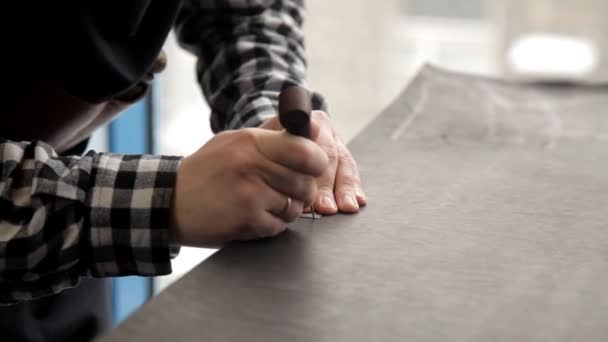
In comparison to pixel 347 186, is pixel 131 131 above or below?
below

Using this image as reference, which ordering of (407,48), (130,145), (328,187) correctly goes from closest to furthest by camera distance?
1. (328,187)
2. (130,145)
3. (407,48)

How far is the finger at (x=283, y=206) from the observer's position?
23.0 inches

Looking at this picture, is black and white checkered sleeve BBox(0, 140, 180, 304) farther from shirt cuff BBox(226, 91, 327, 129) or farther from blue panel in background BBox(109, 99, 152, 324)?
blue panel in background BBox(109, 99, 152, 324)

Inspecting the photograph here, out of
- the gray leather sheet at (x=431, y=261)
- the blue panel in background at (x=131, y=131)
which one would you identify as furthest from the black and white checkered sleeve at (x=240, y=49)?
the blue panel in background at (x=131, y=131)

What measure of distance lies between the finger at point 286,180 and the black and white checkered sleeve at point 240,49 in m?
0.24

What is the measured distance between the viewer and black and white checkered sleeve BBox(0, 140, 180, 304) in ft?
1.91

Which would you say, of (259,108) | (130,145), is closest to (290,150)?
(259,108)

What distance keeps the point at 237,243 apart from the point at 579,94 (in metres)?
0.63

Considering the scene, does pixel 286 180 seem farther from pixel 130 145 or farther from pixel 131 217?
pixel 130 145

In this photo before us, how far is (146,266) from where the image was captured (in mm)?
610

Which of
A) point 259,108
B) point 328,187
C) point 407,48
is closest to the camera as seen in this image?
point 328,187

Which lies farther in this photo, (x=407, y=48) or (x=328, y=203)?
(x=407, y=48)

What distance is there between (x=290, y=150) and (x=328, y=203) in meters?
0.09

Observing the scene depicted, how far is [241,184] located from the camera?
582 millimetres
